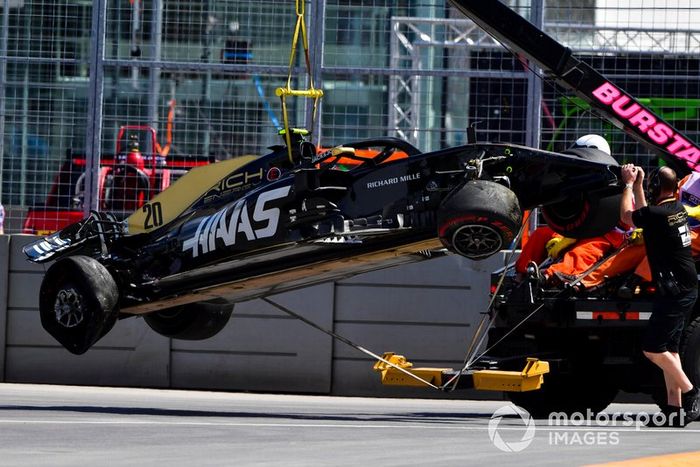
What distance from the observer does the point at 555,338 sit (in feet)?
35.8

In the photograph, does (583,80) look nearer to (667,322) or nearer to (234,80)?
(667,322)

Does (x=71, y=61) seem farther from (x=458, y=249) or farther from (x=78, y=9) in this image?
(x=458, y=249)

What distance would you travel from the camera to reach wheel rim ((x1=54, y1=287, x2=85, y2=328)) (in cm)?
1133

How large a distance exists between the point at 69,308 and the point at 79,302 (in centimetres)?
13

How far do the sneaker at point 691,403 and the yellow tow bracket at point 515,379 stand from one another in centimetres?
104

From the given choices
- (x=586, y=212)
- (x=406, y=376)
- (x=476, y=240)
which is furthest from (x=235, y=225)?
(x=586, y=212)

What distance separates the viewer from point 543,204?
32.9 ft

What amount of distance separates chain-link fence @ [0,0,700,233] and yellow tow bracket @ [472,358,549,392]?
4.16 meters

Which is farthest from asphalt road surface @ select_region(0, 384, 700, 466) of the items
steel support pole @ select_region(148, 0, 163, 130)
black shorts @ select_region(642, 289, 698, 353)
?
steel support pole @ select_region(148, 0, 163, 130)

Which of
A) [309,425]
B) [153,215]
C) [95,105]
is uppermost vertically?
[95,105]

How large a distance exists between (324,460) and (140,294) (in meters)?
4.58

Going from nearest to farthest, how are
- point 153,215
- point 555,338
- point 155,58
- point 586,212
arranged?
1. point 586,212
2. point 555,338
3. point 153,215
4. point 155,58

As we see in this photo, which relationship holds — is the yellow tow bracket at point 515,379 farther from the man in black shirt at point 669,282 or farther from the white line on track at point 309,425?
the man in black shirt at point 669,282

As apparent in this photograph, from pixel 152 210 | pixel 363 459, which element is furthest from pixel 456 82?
pixel 363 459
